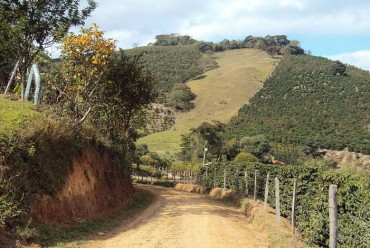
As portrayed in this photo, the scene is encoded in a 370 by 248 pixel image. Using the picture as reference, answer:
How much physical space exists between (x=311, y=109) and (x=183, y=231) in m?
93.1

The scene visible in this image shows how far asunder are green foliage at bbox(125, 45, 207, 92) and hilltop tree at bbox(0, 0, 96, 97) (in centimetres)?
10773

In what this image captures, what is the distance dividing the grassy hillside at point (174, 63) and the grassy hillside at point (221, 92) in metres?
6.02

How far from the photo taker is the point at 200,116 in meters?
103

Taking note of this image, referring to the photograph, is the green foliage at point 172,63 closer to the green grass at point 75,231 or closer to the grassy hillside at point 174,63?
the grassy hillside at point 174,63

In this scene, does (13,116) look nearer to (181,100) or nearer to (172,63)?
(181,100)

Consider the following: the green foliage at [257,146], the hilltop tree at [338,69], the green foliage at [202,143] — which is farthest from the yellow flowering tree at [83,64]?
the hilltop tree at [338,69]

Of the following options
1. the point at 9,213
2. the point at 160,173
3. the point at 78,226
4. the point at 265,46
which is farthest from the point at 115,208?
the point at 265,46

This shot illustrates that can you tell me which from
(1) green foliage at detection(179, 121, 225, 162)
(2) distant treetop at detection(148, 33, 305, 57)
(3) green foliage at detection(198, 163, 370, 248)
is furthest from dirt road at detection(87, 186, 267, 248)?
(2) distant treetop at detection(148, 33, 305, 57)

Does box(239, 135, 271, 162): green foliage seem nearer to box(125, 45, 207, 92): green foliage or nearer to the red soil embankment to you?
the red soil embankment

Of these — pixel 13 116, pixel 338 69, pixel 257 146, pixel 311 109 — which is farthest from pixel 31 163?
pixel 338 69

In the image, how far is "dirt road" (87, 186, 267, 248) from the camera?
11648mm

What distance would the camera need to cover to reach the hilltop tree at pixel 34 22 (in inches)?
667

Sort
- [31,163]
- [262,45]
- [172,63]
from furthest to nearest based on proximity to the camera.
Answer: [262,45] → [172,63] → [31,163]

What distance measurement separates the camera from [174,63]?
16362cm
